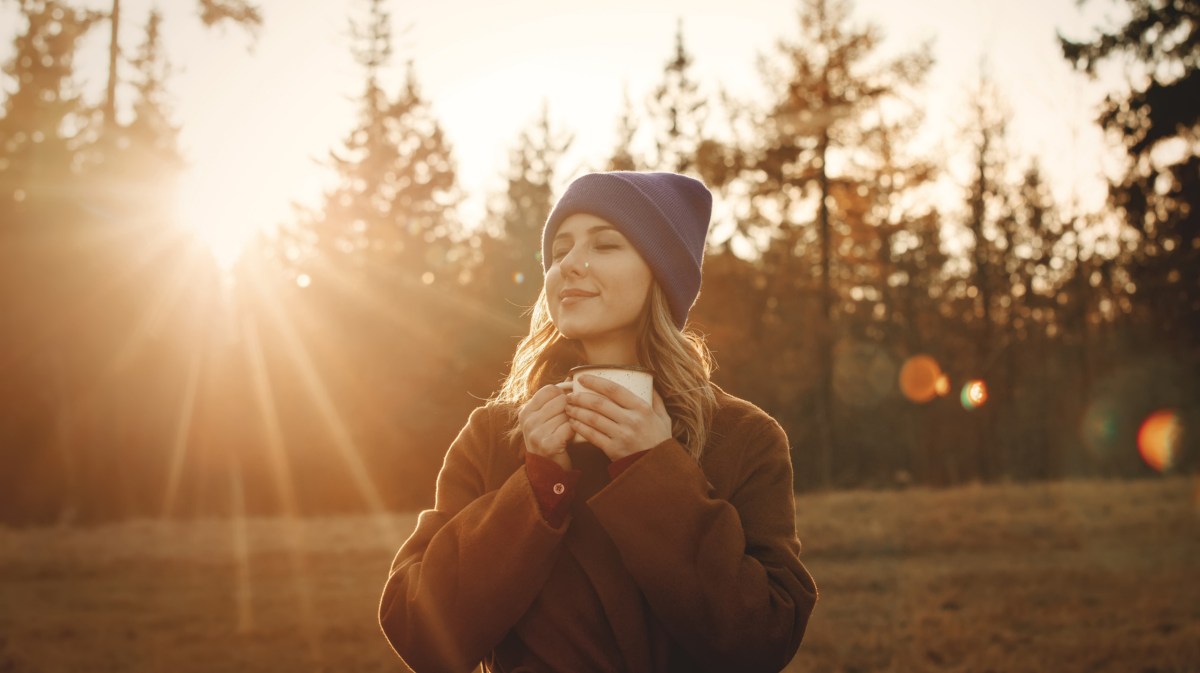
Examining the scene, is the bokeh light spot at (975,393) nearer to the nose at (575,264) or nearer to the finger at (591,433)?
the nose at (575,264)

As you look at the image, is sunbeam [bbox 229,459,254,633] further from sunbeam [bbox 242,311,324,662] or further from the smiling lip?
the smiling lip

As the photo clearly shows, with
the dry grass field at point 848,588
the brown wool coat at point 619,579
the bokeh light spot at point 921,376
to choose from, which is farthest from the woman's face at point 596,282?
the bokeh light spot at point 921,376

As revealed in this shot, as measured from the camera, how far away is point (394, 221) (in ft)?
96.8

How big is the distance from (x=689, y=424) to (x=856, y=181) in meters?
21.3

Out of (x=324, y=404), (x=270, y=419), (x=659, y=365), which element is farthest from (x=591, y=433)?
(x=270, y=419)

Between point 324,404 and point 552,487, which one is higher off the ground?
point 552,487

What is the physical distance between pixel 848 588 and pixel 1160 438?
1153 inches

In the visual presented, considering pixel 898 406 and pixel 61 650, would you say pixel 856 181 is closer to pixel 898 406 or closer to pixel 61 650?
pixel 898 406

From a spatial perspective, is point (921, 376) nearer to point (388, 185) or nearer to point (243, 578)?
point (388, 185)

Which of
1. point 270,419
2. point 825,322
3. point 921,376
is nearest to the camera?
point 825,322

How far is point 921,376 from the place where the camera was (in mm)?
31359

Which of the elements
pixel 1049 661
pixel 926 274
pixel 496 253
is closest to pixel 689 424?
pixel 1049 661

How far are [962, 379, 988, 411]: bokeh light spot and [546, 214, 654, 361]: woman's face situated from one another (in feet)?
87.9

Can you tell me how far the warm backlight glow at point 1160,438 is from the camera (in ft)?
114
